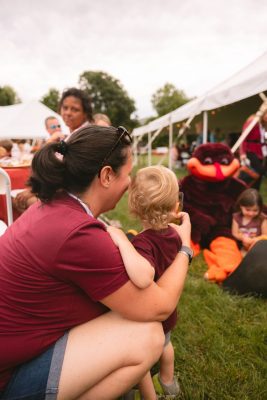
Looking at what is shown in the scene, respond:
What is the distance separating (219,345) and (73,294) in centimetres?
117

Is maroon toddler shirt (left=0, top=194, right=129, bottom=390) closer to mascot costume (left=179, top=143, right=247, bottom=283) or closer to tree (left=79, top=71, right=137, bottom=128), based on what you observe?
mascot costume (left=179, top=143, right=247, bottom=283)

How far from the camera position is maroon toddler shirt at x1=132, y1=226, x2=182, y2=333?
1495 millimetres

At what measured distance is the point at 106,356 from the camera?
128 centimetres

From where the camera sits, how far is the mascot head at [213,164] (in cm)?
355

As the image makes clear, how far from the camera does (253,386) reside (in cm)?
168

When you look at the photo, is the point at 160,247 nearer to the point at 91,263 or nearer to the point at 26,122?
the point at 91,263

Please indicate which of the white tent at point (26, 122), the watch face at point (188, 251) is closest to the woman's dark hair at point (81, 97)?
the watch face at point (188, 251)

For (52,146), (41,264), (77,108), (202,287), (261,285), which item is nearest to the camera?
(41,264)

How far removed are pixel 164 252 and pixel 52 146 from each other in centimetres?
67

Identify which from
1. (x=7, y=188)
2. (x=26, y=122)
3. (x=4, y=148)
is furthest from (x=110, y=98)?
(x=7, y=188)

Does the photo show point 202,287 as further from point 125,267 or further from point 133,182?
point 125,267

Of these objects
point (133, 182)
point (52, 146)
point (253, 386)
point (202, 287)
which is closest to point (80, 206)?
point (52, 146)

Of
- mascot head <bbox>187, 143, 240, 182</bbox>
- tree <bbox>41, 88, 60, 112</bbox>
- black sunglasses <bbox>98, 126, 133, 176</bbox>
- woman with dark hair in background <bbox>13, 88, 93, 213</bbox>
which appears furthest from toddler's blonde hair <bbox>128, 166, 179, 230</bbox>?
tree <bbox>41, 88, 60, 112</bbox>

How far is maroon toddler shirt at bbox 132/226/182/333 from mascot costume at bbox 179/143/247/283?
76.5 inches
